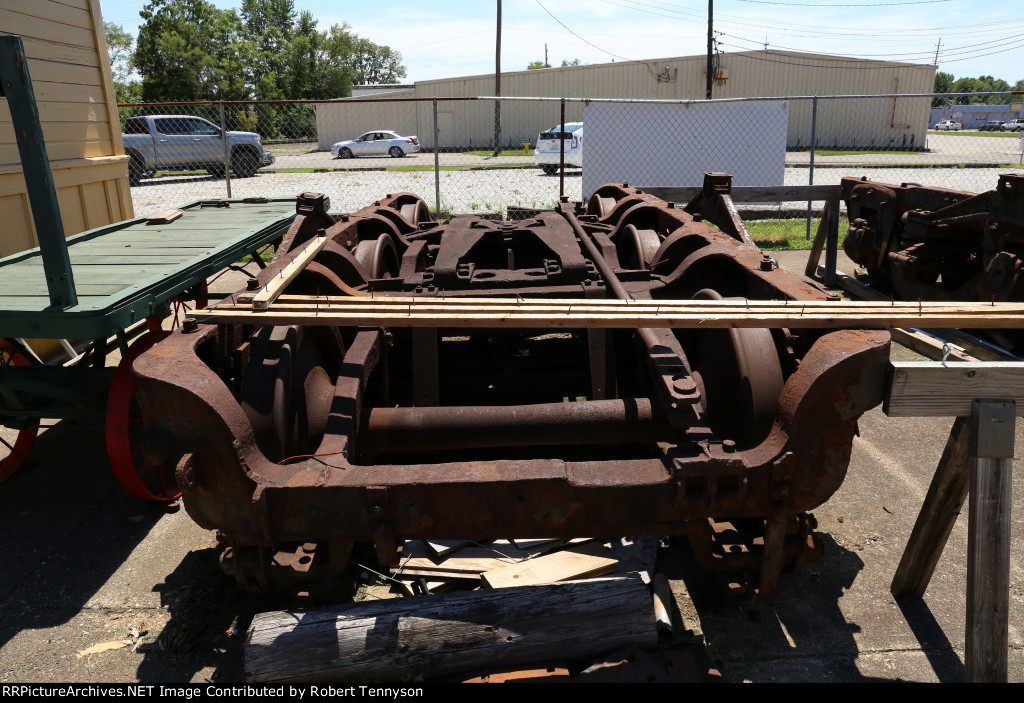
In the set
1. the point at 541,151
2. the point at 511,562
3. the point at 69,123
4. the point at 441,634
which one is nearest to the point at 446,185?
the point at 541,151

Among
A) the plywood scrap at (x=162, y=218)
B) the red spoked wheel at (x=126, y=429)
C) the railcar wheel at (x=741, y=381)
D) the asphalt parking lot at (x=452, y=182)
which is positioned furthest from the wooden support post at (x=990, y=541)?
the asphalt parking lot at (x=452, y=182)

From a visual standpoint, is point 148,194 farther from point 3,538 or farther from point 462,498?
point 462,498

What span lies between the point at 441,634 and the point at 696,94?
125 feet

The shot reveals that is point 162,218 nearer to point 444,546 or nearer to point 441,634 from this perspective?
point 444,546

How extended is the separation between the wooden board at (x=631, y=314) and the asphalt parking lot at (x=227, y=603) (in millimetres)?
1139

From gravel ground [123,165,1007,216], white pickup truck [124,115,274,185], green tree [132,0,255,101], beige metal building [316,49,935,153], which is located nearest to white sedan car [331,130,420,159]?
beige metal building [316,49,935,153]

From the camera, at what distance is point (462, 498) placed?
2.29 meters

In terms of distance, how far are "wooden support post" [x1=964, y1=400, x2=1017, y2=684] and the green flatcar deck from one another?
10.3 feet

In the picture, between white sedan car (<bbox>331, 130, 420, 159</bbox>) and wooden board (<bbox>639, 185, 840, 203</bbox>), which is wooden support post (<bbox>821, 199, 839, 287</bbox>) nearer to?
wooden board (<bbox>639, 185, 840, 203</bbox>)

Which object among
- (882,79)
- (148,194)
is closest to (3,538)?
(148,194)

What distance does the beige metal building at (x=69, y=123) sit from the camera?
5203 mm

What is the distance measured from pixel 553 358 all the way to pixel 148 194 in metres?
15.5

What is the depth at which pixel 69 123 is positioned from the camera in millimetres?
5906

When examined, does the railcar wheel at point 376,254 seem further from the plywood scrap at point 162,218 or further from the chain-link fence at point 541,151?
the chain-link fence at point 541,151
